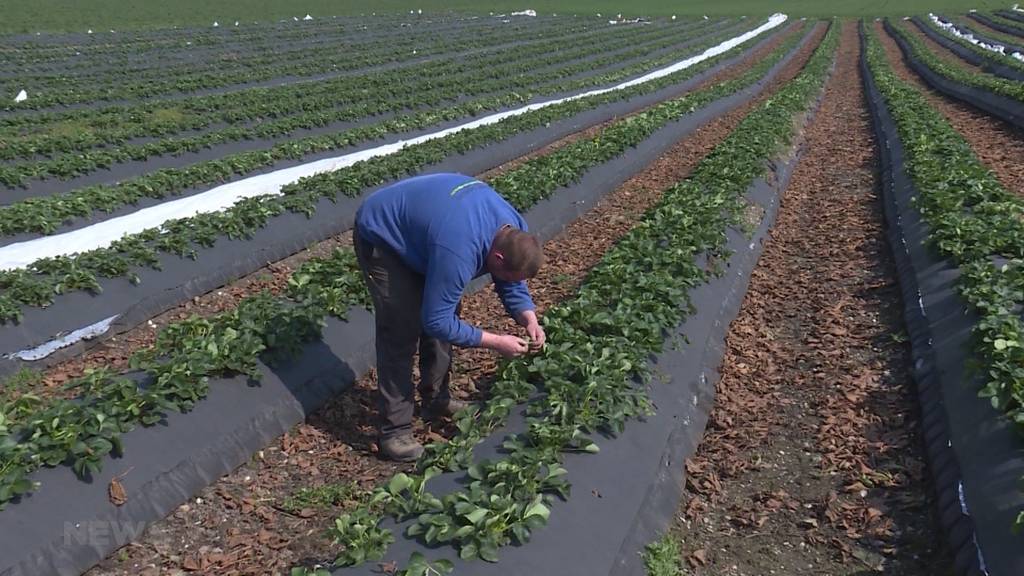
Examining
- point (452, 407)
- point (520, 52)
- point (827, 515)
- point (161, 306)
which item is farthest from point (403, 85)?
point (827, 515)

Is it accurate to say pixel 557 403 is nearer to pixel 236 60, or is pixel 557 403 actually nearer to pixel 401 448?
pixel 401 448

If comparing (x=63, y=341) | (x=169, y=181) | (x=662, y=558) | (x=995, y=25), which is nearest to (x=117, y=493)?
(x=63, y=341)

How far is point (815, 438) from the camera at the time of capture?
18.9ft

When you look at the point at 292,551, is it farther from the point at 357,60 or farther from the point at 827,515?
the point at 357,60

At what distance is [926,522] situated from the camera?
466 cm

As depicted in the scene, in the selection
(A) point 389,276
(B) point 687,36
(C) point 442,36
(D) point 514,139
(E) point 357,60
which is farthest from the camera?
(B) point 687,36

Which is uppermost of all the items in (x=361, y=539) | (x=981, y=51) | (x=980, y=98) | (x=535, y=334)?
(x=981, y=51)

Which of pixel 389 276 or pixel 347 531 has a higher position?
pixel 389 276

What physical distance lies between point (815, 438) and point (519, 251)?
3.01 meters

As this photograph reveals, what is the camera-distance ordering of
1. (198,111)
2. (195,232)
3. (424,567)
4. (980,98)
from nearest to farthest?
(424,567) → (195,232) → (980,98) → (198,111)

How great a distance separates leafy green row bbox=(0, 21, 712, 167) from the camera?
1350cm

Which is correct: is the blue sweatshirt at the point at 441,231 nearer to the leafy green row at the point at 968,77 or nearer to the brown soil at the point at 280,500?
the brown soil at the point at 280,500

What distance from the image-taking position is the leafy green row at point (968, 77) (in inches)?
713

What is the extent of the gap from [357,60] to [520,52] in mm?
8744
